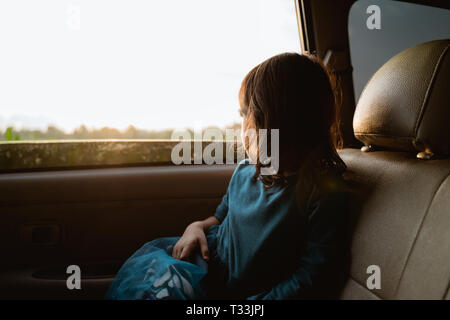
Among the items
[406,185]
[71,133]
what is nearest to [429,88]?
[406,185]

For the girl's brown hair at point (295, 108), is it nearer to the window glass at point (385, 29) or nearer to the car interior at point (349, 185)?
the car interior at point (349, 185)

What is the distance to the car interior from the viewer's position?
85 cm

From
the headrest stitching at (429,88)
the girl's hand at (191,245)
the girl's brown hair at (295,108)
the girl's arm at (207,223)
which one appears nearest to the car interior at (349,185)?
the headrest stitching at (429,88)

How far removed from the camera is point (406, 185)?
0.88 metres

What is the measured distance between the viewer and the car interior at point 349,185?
85 centimetres

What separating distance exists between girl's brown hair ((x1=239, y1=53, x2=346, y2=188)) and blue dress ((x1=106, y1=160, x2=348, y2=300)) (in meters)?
0.08

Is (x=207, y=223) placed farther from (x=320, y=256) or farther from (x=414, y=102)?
(x=414, y=102)

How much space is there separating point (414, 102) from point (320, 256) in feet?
1.54

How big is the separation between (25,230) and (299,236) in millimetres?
1303

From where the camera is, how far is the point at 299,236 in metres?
0.99

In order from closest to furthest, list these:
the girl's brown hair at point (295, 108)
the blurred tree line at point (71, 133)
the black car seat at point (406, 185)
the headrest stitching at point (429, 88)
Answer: the black car seat at point (406, 185) < the headrest stitching at point (429, 88) < the girl's brown hair at point (295, 108) < the blurred tree line at point (71, 133)

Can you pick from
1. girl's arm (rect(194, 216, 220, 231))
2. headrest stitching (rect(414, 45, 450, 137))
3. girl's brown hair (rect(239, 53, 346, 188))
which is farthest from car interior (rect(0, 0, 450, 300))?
girl's arm (rect(194, 216, 220, 231))

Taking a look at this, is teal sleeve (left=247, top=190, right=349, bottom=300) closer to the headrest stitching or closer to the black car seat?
the black car seat
